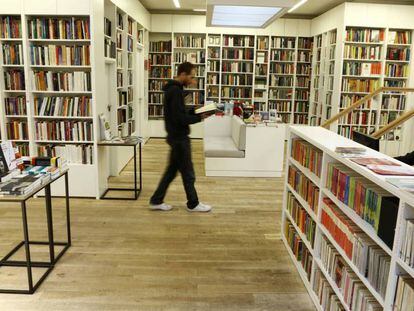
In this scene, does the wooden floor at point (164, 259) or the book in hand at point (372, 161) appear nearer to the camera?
the book in hand at point (372, 161)

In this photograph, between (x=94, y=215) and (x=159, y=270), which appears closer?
(x=159, y=270)

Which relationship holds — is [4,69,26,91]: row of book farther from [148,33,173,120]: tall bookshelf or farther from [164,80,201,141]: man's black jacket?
[148,33,173,120]: tall bookshelf

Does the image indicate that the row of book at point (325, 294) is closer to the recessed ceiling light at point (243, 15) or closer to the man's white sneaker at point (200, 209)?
the man's white sneaker at point (200, 209)

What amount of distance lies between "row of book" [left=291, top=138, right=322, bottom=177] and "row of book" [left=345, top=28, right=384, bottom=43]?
5.07 m

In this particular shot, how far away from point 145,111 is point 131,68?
2.33 metres

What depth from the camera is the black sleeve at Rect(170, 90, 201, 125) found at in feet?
13.2

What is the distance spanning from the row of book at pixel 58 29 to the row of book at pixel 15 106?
2.58 ft

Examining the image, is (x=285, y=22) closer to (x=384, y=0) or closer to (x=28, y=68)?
(x=384, y=0)

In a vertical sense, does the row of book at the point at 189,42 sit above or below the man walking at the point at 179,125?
above

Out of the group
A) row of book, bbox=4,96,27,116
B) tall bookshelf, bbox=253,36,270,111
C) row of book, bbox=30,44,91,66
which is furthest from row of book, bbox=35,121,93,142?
tall bookshelf, bbox=253,36,270,111

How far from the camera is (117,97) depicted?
5.80 m

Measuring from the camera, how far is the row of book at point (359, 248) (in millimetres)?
1891

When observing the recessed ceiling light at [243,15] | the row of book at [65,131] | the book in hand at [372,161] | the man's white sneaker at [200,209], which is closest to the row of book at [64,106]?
the row of book at [65,131]

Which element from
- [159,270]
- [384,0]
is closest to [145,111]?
[384,0]
